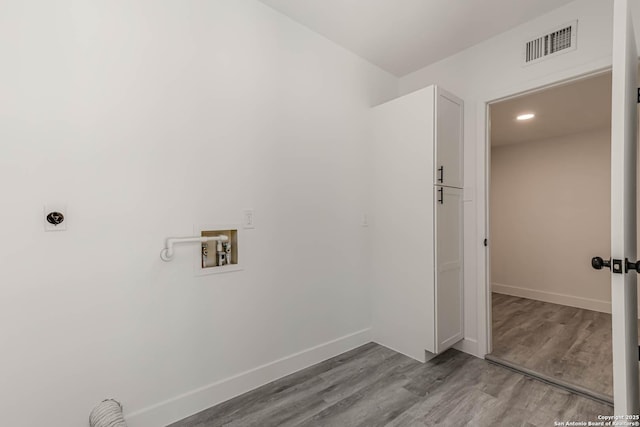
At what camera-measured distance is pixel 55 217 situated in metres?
1.40

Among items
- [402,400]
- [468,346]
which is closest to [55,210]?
[402,400]

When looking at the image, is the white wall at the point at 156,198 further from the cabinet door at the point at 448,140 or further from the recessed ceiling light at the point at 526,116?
the recessed ceiling light at the point at 526,116

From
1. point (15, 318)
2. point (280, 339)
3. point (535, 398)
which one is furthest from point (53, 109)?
point (535, 398)

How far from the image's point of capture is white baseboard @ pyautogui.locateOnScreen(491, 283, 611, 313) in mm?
3818

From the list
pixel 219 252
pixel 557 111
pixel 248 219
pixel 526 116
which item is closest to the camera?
pixel 219 252

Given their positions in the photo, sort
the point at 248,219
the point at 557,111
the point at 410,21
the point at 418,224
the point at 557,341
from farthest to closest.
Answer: the point at 557,111
the point at 557,341
the point at 418,224
the point at 410,21
the point at 248,219

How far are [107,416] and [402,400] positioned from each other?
66.0 inches

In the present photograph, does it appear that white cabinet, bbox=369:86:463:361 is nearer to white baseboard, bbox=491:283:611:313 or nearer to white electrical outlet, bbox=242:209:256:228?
white electrical outlet, bbox=242:209:256:228

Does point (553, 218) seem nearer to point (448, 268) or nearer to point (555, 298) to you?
point (555, 298)

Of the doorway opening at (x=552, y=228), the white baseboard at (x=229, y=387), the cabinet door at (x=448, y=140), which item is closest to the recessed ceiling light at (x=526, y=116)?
the doorway opening at (x=552, y=228)

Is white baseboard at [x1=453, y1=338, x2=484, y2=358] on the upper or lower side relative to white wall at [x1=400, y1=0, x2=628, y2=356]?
lower

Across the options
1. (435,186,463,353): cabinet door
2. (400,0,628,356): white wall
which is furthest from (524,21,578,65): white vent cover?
(435,186,463,353): cabinet door

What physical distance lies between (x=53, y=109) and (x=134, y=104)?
1.15 ft

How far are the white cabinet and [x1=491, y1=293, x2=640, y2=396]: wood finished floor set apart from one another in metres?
0.63
